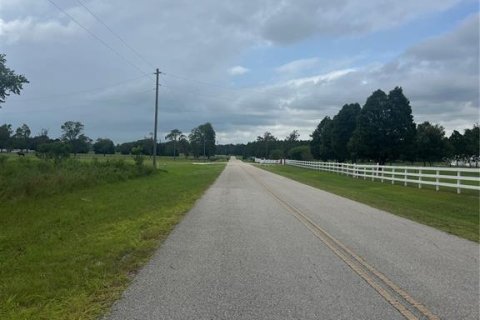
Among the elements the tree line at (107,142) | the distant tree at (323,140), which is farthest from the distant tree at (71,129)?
the distant tree at (323,140)

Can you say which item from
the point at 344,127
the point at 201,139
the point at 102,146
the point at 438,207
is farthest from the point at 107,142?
the point at 438,207

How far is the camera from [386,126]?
4750 cm

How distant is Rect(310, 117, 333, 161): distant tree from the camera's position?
7186cm

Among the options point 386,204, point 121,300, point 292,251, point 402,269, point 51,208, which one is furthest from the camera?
point 386,204

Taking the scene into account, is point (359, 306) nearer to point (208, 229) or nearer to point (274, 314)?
point (274, 314)

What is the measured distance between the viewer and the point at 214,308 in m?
5.23

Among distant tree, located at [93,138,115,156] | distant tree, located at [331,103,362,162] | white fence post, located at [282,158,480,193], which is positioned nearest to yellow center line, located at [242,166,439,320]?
white fence post, located at [282,158,480,193]

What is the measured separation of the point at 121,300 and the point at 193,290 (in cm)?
89

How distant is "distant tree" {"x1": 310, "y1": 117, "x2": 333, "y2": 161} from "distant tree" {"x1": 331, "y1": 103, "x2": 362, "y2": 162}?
3499 mm

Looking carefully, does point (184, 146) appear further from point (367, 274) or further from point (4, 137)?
point (367, 274)

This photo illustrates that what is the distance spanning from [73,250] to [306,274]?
4.23 meters

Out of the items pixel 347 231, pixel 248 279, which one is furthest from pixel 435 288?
pixel 347 231

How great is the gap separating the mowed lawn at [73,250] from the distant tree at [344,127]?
50692 millimetres

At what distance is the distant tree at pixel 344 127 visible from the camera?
212 feet
